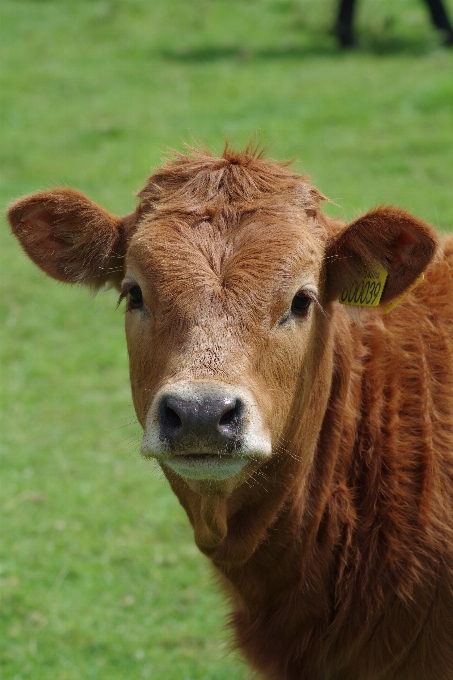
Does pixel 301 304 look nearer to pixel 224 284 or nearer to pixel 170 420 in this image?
pixel 224 284

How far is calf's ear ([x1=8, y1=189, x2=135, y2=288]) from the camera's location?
13.3 ft

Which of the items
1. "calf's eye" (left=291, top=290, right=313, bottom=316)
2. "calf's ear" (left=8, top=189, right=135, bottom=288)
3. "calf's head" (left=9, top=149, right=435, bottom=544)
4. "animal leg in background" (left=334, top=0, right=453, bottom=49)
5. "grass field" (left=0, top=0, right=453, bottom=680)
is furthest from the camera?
"animal leg in background" (left=334, top=0, right=453, bottom=49)

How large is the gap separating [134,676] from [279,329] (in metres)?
2.64

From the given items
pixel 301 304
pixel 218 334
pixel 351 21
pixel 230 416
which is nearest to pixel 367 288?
pixel 301 304

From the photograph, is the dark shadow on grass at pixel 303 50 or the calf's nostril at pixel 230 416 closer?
the calf's nostril at pixel 230 416

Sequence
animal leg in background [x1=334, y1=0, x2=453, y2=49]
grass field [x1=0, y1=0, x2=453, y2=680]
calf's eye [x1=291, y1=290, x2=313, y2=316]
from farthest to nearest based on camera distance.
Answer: animal leg in background [x1=334, y1=0, x2=453, y2=49] → grass field [x1=0, y1=0, x2=453, y2=680] → calf's eye [x1=291, y1=290, x2=313, y2=316]

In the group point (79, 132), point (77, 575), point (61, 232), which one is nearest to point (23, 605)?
point (77, 575)

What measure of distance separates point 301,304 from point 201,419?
2.83 feet

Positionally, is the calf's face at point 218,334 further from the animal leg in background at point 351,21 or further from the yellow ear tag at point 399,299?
the animal leg in background at point 351,21

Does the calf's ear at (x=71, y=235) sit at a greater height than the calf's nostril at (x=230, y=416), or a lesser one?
greater

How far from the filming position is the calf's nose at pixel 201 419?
2.95m

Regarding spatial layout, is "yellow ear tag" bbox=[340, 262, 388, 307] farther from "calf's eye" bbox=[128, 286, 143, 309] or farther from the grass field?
"calf's eye" bbox=[128, 286, 143, 309]

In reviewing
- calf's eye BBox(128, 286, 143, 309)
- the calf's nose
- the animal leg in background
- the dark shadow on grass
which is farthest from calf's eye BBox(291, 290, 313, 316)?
the animal leg in background

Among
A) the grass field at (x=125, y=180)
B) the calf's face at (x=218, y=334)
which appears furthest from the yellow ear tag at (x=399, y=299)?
the grass field at (x=125, y=180)
